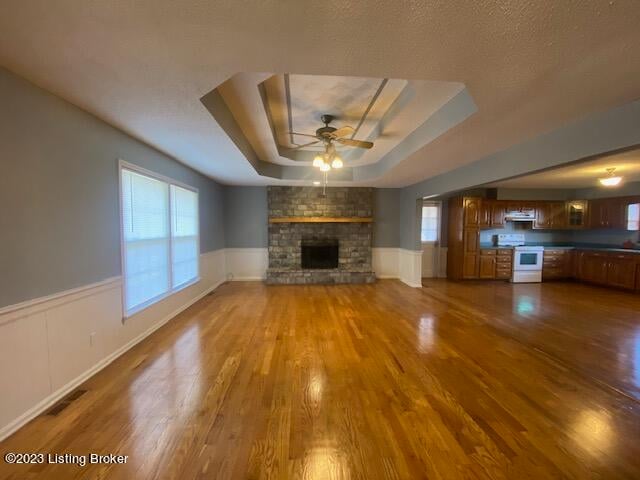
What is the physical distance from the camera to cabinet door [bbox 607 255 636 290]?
19.2ft

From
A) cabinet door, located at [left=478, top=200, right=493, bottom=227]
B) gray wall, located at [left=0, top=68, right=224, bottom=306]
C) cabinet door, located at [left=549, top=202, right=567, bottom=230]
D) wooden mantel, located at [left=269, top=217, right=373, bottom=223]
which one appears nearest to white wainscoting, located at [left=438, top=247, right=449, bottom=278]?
cabinet door, located at [left=478, top=200, right=493, bottom=227]

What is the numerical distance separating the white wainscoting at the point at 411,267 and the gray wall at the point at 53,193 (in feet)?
18.3

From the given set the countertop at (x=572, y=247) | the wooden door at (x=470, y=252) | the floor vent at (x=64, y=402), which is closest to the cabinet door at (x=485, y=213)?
the wooden door at (x=470, y=252)

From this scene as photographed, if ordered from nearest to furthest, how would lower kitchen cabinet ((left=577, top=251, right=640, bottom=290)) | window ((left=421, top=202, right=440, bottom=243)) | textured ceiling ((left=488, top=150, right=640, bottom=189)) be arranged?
textured ceiling ((left=488, top=150, right=640, bottom=189)) → lower kitchen cabinet ((left=577, top=251, right=640, bottom=290)) → window ((left=421, top=202, right=440, bottom=243))

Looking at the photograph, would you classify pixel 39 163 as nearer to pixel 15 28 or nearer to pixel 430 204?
pixel 15 28

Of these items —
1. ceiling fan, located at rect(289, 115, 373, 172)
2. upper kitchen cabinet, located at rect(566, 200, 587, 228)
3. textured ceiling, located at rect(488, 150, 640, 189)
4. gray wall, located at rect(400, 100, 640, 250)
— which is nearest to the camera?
gray wall, located at rect(400, 100, 640, 250)

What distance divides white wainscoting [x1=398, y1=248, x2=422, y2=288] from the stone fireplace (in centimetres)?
83

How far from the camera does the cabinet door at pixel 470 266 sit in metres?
6.96

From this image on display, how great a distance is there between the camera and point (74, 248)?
2.39 meters

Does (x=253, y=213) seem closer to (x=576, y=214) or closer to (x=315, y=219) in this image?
(x=315, y=219)

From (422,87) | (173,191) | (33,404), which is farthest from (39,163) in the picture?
(422,87)

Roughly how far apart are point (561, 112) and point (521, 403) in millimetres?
2394

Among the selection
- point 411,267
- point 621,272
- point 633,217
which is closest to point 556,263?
point 621,272

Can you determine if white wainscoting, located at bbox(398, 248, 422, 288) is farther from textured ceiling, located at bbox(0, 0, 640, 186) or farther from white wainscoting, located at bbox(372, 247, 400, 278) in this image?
textured ceiling, located at bbox(0, 0, 640, 186)
